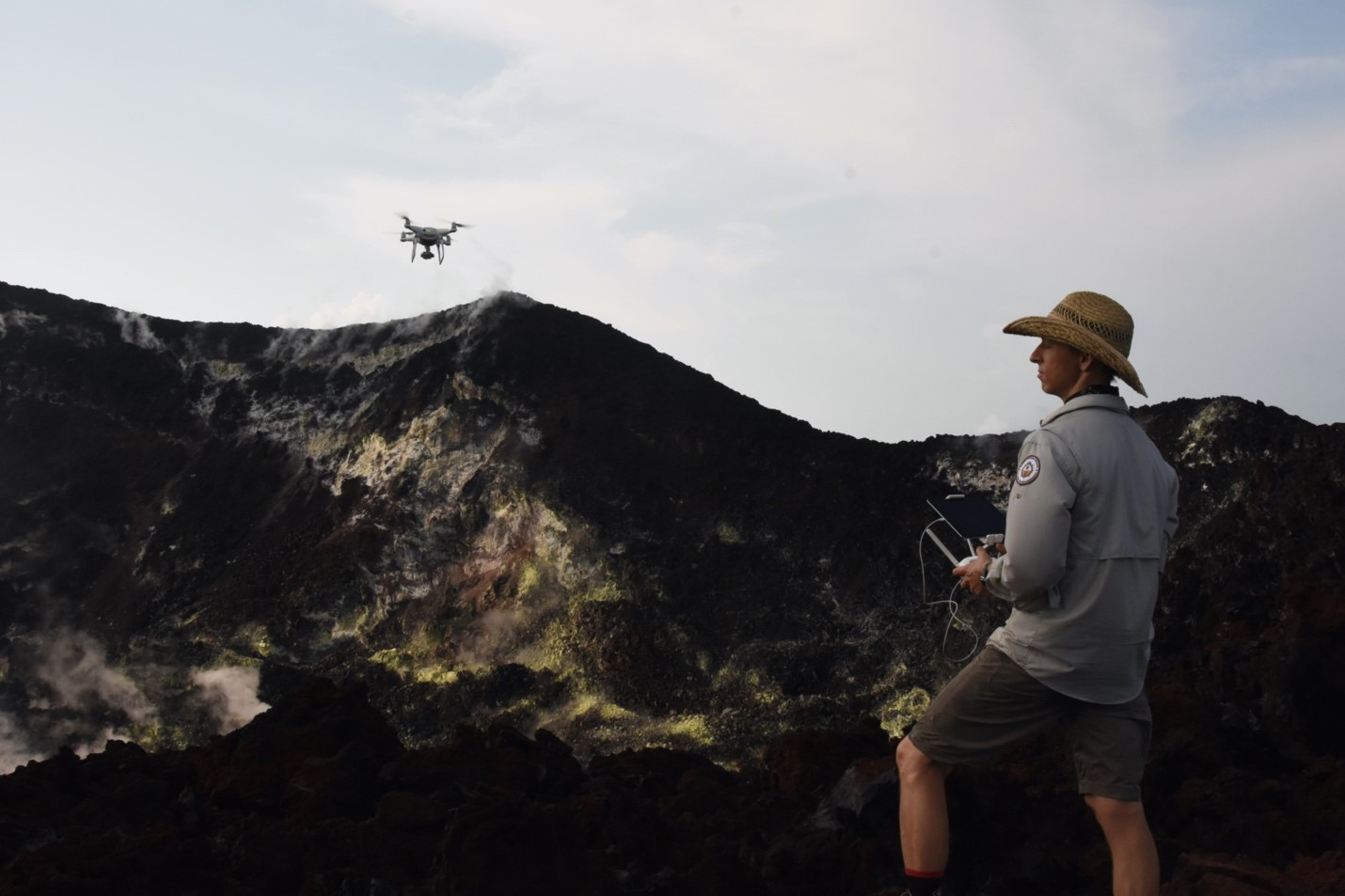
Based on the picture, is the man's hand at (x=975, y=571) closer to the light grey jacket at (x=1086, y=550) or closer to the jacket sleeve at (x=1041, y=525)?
the light grey jacket at (x=1086, y=550)

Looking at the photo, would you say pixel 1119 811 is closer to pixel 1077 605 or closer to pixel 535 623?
pixel 1077 605

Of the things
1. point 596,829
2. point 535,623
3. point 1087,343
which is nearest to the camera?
point 1087,343

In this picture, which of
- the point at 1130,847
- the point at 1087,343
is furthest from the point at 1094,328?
the point at 1130,847

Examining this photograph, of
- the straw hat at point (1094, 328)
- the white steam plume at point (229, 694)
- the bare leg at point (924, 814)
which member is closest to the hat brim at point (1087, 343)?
the straw hat at point (1094, 328)

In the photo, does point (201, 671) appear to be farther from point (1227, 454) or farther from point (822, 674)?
point (1227, 454)

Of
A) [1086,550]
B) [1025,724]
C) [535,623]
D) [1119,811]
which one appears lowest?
[535,623]

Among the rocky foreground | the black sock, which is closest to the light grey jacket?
the black sock
